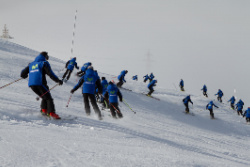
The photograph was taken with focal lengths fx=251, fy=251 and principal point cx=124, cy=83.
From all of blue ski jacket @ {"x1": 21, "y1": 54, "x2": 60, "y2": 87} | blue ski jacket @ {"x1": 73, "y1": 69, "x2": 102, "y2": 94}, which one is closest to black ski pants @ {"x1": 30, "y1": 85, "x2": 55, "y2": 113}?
blue ski jacket @ {"x1": 21, "y1": 54, "x2": 60, "y2": 87}

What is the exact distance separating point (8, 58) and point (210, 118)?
50.8ft

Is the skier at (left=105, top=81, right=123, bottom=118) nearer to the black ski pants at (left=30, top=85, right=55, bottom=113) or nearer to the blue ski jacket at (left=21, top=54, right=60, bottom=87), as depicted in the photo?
the black ski pants at (left=30, top=85, right=55, bottom=113)

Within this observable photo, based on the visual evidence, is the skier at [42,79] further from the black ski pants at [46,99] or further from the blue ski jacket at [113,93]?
the blue ski jacket at [113,93]

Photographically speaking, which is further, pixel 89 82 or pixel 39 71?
pixel 89 82

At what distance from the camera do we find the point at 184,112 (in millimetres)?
→ 18656

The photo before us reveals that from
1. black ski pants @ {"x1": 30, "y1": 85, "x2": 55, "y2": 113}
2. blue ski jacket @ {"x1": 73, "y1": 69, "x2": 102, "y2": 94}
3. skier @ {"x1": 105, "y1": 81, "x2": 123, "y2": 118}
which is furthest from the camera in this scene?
skier @ {"x1": 105, "y1": 81, "x2": 123, "y2": 118}

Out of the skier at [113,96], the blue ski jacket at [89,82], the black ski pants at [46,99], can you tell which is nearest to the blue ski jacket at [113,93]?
the skier at [113,96]

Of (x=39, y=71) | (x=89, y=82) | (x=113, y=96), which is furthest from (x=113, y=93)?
(x=39, y=71)

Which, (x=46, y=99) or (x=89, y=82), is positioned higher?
(x=89, y=82)

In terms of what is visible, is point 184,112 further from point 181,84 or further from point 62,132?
point 62,132

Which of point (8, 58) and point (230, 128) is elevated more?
point (8, 58)

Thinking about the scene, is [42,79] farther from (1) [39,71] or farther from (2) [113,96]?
(2) [113,96]

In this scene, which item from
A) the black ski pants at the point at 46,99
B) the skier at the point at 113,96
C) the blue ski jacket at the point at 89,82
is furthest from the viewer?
the skier at the point at 113,96

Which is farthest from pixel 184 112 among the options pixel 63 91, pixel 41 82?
pixel 41 82
